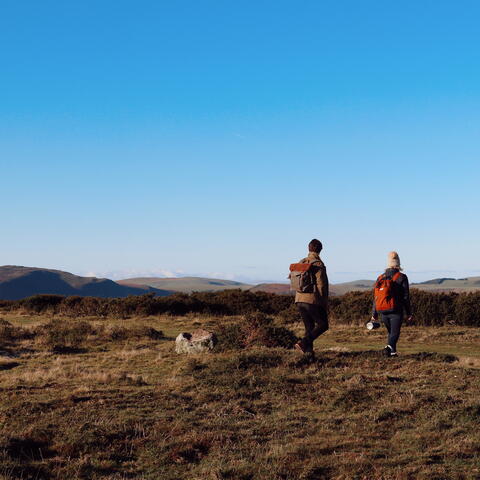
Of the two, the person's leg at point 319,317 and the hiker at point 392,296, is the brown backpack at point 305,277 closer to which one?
the person's leg at point 319,317

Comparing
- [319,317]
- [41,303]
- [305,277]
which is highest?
[305,277]

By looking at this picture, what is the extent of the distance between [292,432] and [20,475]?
3.16 metres

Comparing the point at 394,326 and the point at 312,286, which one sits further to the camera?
the point at 394,326

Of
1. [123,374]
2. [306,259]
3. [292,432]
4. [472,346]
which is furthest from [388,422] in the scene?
[472,346]

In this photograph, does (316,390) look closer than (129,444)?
No

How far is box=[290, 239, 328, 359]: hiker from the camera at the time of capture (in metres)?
10.6

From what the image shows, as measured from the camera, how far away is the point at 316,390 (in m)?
Result: 8.95

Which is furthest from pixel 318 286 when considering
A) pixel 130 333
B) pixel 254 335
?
pixel 130 333

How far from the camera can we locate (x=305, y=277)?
10664mm

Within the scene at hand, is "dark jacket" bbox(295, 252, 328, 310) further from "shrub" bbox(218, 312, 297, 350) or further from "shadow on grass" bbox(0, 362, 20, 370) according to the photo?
"shadow on grass" bbox(0, 362, 20, 370)

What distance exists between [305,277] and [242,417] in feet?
12.4

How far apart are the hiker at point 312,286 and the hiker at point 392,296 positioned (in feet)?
4.64

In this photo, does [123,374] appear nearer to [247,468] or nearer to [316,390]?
[316,390]

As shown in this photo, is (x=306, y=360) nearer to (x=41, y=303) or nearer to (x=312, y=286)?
(x=312, y=286)
